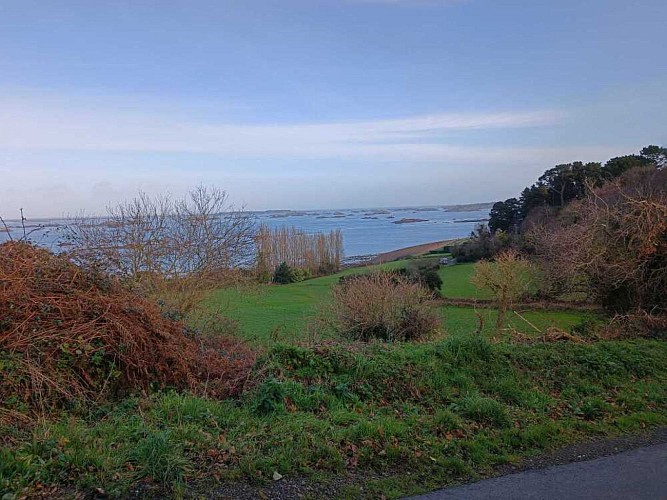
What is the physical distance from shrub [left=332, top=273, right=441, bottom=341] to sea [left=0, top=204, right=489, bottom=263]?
7.45 m

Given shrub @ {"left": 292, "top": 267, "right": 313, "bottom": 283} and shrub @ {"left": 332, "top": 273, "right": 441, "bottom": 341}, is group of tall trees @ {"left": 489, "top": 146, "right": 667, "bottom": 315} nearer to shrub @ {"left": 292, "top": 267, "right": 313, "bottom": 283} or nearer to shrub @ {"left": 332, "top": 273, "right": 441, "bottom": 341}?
shrub @ {"left": 332, "top": 273, "right": 441, "bottom": 341}

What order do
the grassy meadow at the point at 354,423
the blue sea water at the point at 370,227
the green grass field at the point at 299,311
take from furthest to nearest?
1. the blue sea water at the point at 370,227
2. the green grass field at the point at 299,311
3. the grassy meadow at the point at 354,423

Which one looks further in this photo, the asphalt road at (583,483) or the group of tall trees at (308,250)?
the group of tall trees at (308,250)

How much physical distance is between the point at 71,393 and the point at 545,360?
6596mm

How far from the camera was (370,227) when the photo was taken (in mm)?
121625

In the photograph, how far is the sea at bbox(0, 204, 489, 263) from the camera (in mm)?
23881

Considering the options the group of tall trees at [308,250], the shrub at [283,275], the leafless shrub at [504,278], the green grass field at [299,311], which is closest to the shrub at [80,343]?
the green grass field at [299,311]

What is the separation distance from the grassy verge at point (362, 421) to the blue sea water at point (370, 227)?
4.31 m

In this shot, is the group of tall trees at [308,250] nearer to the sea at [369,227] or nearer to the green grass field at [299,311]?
the sea at [369,227]

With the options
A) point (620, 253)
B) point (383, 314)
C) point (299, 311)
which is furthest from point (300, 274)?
point (620, 253)

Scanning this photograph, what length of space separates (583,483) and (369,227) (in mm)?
117288

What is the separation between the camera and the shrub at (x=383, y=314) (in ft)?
45.3

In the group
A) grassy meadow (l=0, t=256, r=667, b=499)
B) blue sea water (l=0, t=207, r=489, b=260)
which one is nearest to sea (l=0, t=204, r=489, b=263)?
blue sea water (l=0, t=207, r=489, b=260)

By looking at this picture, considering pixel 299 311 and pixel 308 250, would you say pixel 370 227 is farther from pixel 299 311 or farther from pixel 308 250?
pixel 299 311
